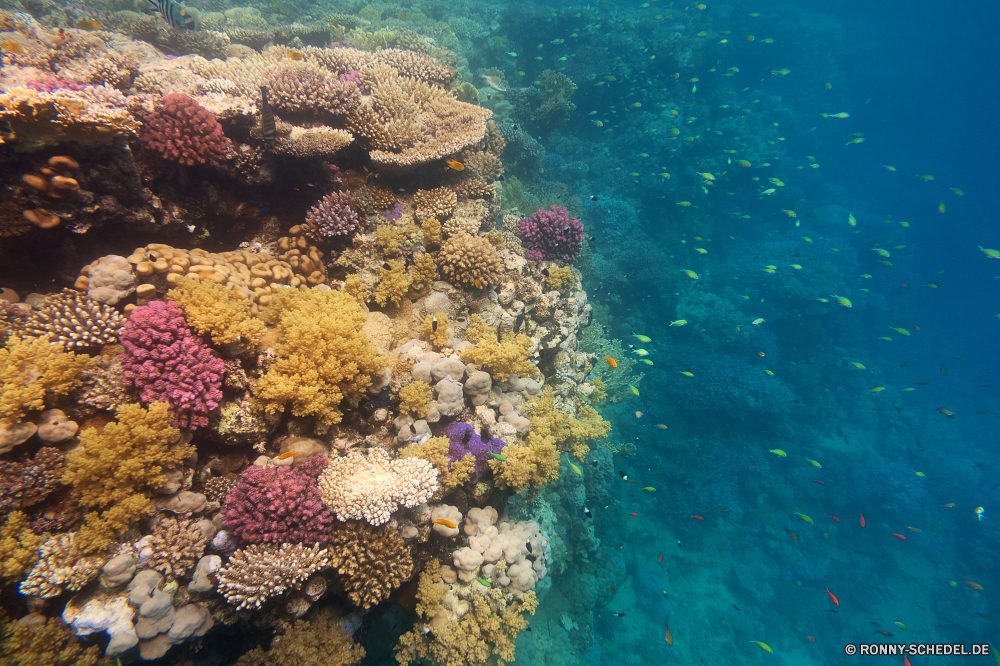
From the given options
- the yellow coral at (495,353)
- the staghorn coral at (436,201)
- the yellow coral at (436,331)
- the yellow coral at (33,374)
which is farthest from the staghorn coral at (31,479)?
the staghorn coral at (436,201)

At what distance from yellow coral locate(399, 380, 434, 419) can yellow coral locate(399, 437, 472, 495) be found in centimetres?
38

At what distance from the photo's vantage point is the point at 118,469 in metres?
2.88

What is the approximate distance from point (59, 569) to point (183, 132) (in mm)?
4469

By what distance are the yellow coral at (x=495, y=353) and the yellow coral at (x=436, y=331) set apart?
1.20 feet

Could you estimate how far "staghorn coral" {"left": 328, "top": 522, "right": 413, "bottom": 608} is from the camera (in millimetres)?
3562

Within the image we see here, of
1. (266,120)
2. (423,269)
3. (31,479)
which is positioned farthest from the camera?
(423,269)

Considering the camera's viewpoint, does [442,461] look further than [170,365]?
Yes

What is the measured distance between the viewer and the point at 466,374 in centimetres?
500

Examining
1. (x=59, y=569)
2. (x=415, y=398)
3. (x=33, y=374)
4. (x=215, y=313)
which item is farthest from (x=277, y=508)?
(x=33, y=374)

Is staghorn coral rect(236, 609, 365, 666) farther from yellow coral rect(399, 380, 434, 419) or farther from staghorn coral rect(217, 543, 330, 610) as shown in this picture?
yellow coral rect(399, 380, 434, 419)

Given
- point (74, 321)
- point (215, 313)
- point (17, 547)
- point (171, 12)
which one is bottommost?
point (17, 547)

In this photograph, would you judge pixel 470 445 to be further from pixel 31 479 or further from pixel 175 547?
pixel 31 479

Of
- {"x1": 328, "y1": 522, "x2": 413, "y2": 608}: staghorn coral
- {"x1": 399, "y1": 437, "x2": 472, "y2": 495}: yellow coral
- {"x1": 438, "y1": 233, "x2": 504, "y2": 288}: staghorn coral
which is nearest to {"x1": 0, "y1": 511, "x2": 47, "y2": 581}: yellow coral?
{"x1": 328, "y1": 522, "x2": 413, "y2": 608}: staghorn coral

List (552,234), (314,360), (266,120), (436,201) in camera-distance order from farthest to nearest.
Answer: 1. (552,234)
2. (436,201)
3. (266,120)
4. (314,360)
